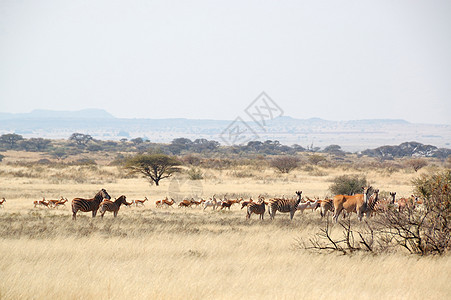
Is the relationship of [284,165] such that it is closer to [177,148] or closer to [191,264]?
[191,264]

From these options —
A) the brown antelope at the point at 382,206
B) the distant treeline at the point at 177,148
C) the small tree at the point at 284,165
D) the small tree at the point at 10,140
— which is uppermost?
the brown antelope at the point at 382,206

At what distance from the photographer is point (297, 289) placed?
915cm

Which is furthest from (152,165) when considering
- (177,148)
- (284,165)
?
(177,148)

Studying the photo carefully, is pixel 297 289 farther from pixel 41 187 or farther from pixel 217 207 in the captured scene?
pixel 41 187

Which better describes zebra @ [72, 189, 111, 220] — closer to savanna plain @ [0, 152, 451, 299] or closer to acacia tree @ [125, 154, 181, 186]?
savanna plain @ [0, 152, 451, 299]

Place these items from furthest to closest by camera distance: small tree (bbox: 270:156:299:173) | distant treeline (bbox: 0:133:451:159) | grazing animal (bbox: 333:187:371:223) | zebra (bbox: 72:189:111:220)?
distant treeline (bbox: 0:133:451:159) < small tree (bbox: 270:156:299:173) < zebra (bbox: 72:189:111:220) < grazing animal (bbox: 333:187:371:223)

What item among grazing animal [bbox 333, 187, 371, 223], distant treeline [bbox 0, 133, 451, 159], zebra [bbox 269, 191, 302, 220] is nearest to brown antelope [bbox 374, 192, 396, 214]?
grazing animal [bbox 333, 187, 371, 223]

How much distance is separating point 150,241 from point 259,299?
19.9 feet

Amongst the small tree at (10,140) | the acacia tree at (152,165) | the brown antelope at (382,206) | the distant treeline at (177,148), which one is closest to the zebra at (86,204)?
the brown antelope at (382,206)

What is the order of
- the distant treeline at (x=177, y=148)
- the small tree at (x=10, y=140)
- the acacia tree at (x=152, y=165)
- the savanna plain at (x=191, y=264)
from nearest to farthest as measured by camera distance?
the savanna plain at (x=191, y=264) → the acacia tree at (x=152, y=165) → the distant treeline at (x=177, y=148) → the small tree at (x=10, y=140)

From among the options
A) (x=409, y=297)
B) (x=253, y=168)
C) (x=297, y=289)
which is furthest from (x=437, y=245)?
(x=253, y=168)

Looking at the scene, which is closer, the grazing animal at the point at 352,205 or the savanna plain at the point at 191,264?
the savanna plain at the point at 191,264

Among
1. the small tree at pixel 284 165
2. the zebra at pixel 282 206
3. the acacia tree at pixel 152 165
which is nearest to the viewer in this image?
the zebra at pixel 282 206

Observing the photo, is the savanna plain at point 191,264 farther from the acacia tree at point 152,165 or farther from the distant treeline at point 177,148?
the distant treeline at point 177,148
